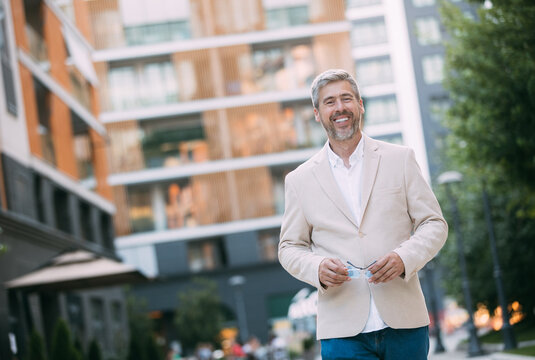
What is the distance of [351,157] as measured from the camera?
387cm

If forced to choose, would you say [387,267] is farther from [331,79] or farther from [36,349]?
[36,349]

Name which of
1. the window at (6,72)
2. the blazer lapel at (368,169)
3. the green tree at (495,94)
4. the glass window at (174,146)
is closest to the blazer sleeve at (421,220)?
the blazer lapel at (368,169)

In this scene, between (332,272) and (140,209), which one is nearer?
(332,272)

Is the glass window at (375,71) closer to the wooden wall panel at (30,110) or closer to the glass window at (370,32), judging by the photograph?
the glass window at (370,32)

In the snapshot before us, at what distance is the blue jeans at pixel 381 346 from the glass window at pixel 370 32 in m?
76.1

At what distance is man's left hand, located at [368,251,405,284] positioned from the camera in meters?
3.46

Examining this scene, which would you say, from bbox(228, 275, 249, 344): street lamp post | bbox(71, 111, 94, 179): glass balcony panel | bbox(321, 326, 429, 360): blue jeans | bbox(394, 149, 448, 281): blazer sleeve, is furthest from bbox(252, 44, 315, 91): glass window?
bbox(321, 326, 429, 360): blue jeans

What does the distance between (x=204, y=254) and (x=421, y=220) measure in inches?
1764

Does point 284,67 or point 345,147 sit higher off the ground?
point 284,67

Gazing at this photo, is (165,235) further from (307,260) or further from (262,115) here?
(307,260)

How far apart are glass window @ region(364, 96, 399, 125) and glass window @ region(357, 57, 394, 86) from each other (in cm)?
167

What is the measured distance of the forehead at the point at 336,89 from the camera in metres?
3.80

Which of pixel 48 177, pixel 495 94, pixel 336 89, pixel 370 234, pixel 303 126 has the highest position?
pixel 303 126

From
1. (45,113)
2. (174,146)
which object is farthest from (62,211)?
(174,146)
